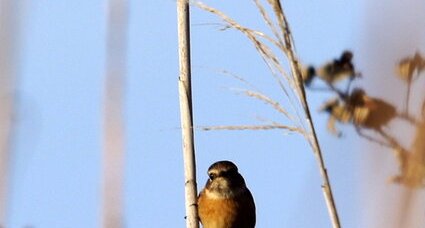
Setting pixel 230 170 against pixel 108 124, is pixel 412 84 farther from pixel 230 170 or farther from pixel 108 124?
pixel 230 170

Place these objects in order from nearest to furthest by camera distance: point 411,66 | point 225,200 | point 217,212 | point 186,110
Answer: point 411,66 < point 186,110 < point 217,212 < point 225,200

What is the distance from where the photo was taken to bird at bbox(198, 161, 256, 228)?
3.25 metres

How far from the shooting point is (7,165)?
1656mm

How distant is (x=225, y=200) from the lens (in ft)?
11.0

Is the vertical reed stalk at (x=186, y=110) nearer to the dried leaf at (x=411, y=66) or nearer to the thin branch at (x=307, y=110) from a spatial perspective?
the thin branch at (x=307, y=110)

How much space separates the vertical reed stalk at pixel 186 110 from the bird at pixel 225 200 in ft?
3.67

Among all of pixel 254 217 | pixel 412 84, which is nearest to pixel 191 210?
pixel 412 84

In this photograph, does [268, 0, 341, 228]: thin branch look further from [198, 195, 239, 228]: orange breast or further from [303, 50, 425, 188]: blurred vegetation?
[198, 195, 239, 228]: orange breast

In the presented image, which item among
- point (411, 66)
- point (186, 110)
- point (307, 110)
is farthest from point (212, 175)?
point (411, 66)

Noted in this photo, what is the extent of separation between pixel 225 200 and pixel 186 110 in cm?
139

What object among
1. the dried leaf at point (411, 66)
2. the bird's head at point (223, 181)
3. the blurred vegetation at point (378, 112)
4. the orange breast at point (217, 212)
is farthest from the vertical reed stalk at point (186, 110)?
the bird's head at point (223, 181)

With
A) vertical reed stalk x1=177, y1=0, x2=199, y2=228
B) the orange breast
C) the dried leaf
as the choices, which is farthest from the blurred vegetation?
the orange breast

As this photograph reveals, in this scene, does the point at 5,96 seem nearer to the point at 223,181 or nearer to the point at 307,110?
the point at 307,110

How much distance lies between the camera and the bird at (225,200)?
325cm
